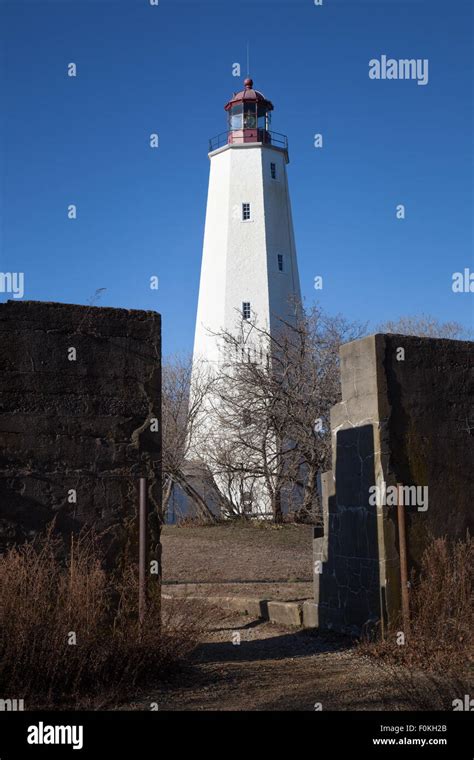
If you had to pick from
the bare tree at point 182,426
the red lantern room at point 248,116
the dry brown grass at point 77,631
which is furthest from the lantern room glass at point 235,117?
the dry brown grass at point 77,631

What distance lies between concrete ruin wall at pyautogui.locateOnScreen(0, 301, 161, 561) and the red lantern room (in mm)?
25452

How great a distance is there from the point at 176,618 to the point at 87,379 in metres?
2.45

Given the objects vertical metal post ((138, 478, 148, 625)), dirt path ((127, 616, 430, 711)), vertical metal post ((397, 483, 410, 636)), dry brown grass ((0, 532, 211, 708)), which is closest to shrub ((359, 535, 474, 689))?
vertical metal post ((397, 483, 410, 636))

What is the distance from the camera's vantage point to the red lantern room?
106ft

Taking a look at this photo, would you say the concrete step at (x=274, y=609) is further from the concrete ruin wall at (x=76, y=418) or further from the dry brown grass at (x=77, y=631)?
the concrete ruin wall at (x=76, y=418)

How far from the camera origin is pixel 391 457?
29.2 feet

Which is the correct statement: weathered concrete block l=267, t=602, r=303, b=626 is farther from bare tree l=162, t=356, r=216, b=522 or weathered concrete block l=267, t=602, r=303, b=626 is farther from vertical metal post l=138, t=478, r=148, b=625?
A: bare tree l=162, t=356, r=216, b=522

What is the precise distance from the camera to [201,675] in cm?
753

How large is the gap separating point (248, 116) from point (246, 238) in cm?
593

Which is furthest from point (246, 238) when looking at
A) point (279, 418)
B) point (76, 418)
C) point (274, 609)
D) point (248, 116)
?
point (76, 418)

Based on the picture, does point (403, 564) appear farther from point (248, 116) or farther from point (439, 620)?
point (248, 116)

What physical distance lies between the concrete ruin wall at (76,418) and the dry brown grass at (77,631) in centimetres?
35

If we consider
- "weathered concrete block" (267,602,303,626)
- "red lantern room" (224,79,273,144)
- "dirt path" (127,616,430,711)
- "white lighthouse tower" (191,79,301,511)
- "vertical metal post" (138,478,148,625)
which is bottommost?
"dirt path" (127,616,430,711)
